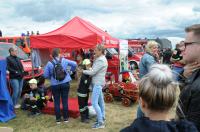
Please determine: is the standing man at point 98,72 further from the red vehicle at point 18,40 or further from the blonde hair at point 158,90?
the red vehicle at point 18,40

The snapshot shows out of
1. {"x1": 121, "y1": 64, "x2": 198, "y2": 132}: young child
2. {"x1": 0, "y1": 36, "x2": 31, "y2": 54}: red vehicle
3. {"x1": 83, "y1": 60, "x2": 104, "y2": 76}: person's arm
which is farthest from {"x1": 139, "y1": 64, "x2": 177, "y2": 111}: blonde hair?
{"x1": 0, "y1": 36, "x2": 31, "y2": 54}: red vehicle

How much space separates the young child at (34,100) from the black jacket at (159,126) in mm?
6420

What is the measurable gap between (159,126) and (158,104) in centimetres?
13

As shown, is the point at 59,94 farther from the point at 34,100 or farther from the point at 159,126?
the point at 159,126

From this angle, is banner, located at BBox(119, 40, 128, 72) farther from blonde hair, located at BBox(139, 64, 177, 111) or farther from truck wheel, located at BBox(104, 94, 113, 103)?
blonde hair, located at BBox(139, 64, 177, 111)

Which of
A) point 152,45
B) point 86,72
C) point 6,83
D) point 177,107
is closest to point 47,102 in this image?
point 6,83

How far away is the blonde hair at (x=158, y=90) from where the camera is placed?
176 cm

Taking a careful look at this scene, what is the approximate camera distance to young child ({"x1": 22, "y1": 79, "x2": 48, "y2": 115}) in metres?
7.91

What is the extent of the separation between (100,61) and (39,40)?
417 cm

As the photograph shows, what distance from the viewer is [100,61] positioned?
21.1ft

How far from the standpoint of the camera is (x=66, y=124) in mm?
7086

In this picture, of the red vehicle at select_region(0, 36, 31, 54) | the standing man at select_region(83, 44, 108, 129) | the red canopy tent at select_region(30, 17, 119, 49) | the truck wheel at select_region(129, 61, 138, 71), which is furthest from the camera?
the truck wheel at select_region(129, 61, 138, 71)

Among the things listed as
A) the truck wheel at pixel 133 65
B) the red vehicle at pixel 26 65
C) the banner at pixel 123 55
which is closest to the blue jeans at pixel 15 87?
the red vehicle at pixel 26 65

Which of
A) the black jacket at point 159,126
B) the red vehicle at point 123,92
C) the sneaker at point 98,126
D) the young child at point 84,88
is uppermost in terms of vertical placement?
the black jacket at point 159,126
